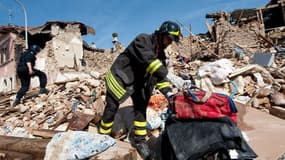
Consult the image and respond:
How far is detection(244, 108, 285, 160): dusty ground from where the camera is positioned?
2.51 metres

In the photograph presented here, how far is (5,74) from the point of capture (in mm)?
18609

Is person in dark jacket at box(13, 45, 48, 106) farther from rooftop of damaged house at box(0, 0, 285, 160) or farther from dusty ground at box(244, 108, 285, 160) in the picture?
dusty ground at box(244, 108, 285, 160)

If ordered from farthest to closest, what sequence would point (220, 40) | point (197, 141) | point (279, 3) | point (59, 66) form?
point (59, 66) → point (279, 3) → point (220, 40) → point (197, 141)

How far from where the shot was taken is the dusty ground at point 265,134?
8.24 feet

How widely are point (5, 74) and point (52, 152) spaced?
728 inches

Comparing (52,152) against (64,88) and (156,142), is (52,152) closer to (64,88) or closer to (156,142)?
(156,142)

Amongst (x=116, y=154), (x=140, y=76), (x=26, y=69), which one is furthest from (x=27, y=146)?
(x=26, y=69)

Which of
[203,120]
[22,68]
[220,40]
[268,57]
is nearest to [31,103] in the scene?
[22,68]

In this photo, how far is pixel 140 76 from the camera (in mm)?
2961

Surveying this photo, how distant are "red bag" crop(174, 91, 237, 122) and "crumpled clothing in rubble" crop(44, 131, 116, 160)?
2.17 feet

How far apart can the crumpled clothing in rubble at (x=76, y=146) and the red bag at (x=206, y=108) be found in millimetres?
661

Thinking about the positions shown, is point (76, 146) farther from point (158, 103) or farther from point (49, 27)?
point (49, 27)

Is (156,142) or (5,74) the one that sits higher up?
(5,74)

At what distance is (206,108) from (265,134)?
113 cm
